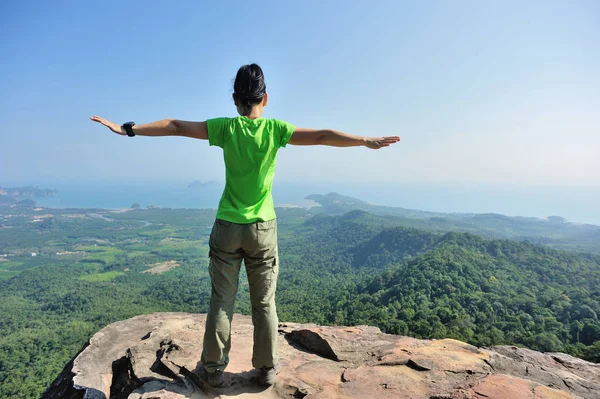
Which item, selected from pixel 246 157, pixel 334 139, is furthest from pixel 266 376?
pixel 334 139

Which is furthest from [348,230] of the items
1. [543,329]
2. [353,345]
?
[353,345]

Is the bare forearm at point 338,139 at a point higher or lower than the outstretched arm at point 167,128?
higher

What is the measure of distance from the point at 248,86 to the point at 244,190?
96 cm

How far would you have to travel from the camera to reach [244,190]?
3.00m

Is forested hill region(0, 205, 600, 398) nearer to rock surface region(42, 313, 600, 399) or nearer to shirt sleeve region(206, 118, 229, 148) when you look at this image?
rock surface region(42, 313, 600, 399)

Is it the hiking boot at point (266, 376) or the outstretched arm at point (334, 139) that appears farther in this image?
the hiking boot at point (266, 376)

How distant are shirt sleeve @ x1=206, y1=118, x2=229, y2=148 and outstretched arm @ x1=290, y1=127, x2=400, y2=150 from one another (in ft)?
2.11

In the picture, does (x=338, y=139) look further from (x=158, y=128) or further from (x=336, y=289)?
(x=336, y=289)

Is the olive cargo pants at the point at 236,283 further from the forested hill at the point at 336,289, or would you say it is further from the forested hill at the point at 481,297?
the forested hill at the point at 336,289

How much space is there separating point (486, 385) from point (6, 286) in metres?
80.0

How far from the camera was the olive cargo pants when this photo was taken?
2.95 m

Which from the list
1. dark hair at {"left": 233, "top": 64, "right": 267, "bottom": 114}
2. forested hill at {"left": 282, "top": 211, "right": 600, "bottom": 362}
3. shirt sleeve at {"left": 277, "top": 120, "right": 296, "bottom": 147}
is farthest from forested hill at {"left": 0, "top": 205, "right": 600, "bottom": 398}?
dark hair at {"left": 233, "top": 64, "right": 267, "bottom": 114}

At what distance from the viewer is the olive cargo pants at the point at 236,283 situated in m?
2.95

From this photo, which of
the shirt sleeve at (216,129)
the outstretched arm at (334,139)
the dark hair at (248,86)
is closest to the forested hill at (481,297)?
the outstretched arm at (334,139)
